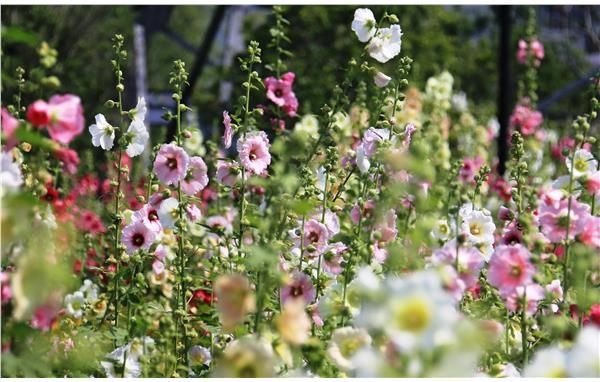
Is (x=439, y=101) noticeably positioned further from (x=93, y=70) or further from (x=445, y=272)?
(x=93, y=70)

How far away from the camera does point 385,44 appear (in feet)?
8.66

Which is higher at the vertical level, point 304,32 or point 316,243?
point 304,32

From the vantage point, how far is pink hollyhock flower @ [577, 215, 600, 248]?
6.57 feet

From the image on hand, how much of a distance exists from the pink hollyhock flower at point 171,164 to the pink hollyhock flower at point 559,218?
89cm

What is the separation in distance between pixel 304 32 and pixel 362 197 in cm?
1416

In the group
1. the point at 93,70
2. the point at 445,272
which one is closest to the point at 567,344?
the point at 445,272

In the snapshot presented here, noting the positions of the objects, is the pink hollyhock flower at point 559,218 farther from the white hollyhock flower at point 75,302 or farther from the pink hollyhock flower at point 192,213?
the white hollyhock flower at point 75,302

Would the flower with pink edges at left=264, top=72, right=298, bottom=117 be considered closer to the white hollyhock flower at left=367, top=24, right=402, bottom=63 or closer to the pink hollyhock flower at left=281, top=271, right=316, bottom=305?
the white hollyhock flower at left=367, top=24, right=402, bottom=63

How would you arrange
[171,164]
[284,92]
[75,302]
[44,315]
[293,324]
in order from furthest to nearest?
[284,92] → [75,302] → [171,164] → [44,315] → [293,324]

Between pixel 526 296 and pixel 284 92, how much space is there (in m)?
1.44

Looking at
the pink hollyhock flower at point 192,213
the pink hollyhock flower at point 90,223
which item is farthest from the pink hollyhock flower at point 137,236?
the pink hollyhock flower at point 90,223

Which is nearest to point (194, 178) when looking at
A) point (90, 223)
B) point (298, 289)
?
point (298, 289)

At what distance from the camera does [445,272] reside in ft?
5.24

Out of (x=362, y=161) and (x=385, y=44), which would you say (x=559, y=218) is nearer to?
(x=362, y=161)
